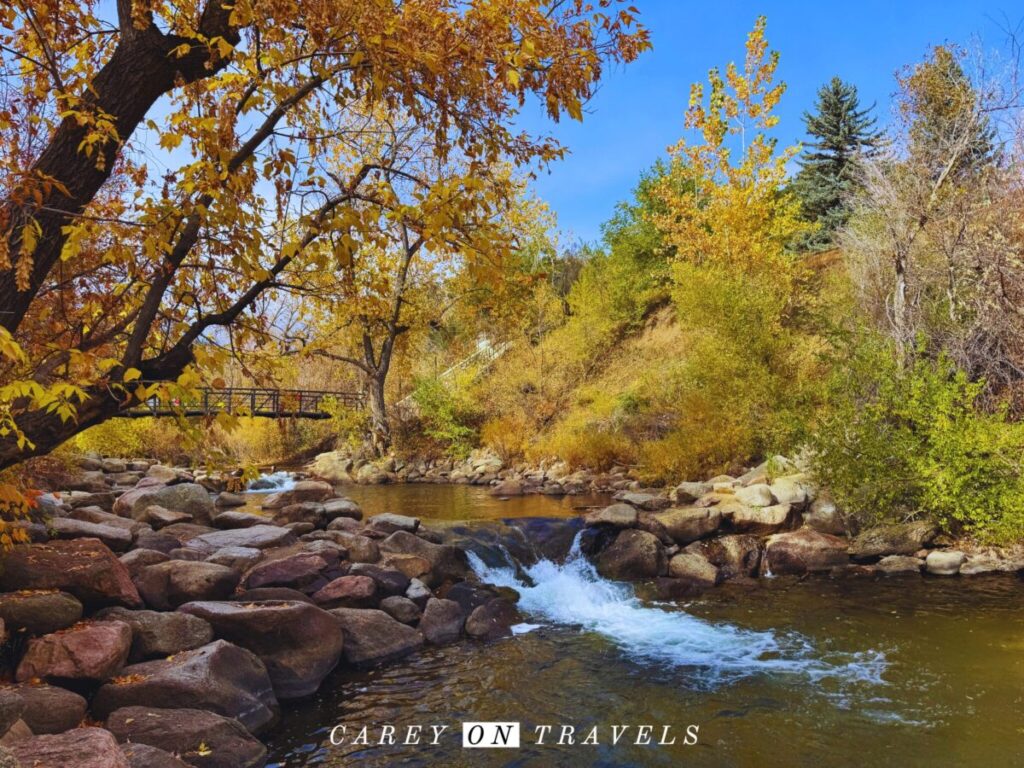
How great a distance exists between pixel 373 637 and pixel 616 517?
223 inches

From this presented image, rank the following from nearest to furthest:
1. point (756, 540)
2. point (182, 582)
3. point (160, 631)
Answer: point (160, 631) → point (182, 582) → point (756, 540)

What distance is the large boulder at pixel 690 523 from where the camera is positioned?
38.9 ft

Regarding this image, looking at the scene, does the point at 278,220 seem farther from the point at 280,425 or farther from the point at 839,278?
the point at 280,425

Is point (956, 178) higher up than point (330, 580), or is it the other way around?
point (956, 178)

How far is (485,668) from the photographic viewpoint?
22.9 feet

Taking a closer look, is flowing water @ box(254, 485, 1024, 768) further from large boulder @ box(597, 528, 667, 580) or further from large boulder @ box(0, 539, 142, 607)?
large boulder @ box(0, 539, 142, 607)

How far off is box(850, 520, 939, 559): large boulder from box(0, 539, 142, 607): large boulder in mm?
10303

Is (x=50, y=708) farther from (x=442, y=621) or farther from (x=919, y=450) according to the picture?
(x=919, y=450)

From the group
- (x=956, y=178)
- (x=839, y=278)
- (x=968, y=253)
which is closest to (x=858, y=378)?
(x=968, y=253)

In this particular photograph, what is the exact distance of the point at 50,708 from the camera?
476 cm

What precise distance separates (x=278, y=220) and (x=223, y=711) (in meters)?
3.93

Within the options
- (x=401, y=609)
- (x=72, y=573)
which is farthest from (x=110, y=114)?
(x=401, y=609)

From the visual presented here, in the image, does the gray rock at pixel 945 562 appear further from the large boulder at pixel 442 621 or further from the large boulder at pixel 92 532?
the large boulder at pixel 92 532

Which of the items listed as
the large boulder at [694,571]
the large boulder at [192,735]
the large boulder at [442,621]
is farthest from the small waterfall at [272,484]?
the large boulder at [192,735]
